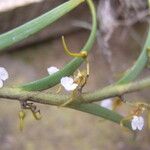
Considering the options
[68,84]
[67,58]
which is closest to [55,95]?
[68,84]

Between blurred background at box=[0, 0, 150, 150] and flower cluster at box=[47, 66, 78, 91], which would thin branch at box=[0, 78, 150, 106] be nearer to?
flower cluster at box=[47, 66, 78, 91]

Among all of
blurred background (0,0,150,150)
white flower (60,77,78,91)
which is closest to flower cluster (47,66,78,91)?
white flower (60,77,78,91)

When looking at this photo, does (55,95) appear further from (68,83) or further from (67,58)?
(67,58)

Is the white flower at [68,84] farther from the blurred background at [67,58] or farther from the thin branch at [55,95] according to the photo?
the blurred background at [67,58]

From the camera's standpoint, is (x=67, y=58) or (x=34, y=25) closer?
(x=34, y=25)

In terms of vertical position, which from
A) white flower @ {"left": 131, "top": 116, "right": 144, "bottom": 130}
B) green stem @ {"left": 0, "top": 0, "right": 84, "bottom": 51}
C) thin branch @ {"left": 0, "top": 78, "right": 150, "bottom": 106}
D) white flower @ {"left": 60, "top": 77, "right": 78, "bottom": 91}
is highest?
green stem @ {"left": 0, "top": 0, "right": 84, "bottom": 51}

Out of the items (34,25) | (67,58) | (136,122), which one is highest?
(67,58)
